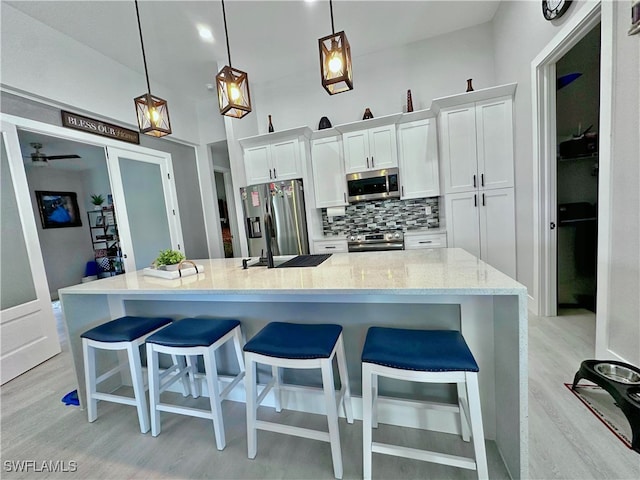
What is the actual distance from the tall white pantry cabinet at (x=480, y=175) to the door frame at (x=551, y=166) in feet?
1.36

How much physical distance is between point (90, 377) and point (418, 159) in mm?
3628

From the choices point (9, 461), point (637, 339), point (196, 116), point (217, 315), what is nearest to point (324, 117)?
point (196, 116)

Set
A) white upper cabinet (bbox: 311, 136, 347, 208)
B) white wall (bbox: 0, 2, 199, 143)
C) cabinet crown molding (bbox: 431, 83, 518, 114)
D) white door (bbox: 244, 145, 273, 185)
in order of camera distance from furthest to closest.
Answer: white door (bbox: 244, 145, 273, 185), white upper cabinet (bbox: 311, 136, 347, 208), cabinet crown molding (bbox: 431, 83, 518, 114), white wall (bbox: 0, 2, 199, 143)

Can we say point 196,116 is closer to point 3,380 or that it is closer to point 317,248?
point 317,248

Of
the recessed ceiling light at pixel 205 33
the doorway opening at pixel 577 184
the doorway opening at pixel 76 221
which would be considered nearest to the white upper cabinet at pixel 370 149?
the doorway opening at pixel 577 184

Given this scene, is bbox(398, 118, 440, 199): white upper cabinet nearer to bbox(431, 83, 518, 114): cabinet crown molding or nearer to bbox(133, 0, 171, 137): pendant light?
bbox(431, 83, 518, 114): cabinet crown molding

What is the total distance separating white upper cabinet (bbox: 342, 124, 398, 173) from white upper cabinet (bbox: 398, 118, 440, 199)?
111 millimetres

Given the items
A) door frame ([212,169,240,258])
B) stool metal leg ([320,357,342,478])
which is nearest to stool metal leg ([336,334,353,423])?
stool metal leg ([320,357,342,478])

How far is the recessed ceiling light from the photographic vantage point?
2870 mm

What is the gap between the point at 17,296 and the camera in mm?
2490

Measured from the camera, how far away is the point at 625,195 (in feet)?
5.07

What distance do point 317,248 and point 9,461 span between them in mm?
2960

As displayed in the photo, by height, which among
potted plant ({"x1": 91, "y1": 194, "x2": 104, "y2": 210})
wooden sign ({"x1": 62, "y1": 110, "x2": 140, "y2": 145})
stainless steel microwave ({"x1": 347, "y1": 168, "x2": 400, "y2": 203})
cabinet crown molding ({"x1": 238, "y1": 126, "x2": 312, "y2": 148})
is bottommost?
stainless steel microwave ({"x1": 347, "y1": 168, "x2": 400, "y2": 203})

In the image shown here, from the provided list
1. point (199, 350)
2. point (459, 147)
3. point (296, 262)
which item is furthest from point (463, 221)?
point (199, 350)
